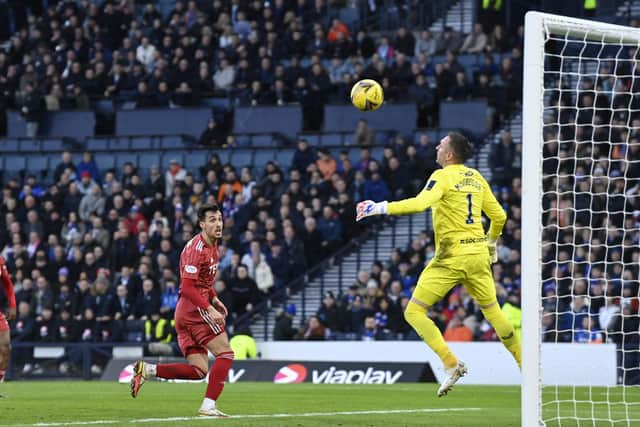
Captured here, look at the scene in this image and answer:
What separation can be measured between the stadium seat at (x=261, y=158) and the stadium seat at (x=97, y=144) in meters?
4.20

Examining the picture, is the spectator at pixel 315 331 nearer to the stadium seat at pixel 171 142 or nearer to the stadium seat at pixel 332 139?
the stadium seat at pixel 332 139

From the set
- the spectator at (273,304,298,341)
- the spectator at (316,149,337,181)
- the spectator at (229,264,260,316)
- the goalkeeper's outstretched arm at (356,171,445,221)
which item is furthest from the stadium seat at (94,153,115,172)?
the goalkeeper's outstretched arm at (356,171,445,221)

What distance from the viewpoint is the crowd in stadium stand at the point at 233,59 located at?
29.0 metres

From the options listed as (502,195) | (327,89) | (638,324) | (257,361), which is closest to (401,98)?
(327,89)

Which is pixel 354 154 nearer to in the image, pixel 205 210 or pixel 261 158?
pixel 261 158

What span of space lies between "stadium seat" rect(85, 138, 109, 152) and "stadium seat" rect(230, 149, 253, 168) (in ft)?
12.0

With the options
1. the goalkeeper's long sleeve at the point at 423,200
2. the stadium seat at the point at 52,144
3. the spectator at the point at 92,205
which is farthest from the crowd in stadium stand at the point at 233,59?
the goalkeeper's long sleeve at the point at 423,200

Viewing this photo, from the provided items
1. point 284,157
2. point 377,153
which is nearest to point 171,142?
point 284,157

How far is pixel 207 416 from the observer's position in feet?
37.9

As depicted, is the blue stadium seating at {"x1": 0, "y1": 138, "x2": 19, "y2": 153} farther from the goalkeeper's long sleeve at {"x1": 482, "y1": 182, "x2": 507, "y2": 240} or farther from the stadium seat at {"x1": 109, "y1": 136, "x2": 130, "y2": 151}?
the goalkeeper's long sleeve at {"x1": 482, "y1": 182, "x2": 507, "y2": 240}

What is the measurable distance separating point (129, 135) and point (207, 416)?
67.9 ft

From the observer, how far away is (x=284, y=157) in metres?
29.4

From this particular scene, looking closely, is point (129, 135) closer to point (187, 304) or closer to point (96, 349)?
point (96, 349)

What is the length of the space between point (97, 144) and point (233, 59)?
3.93m
